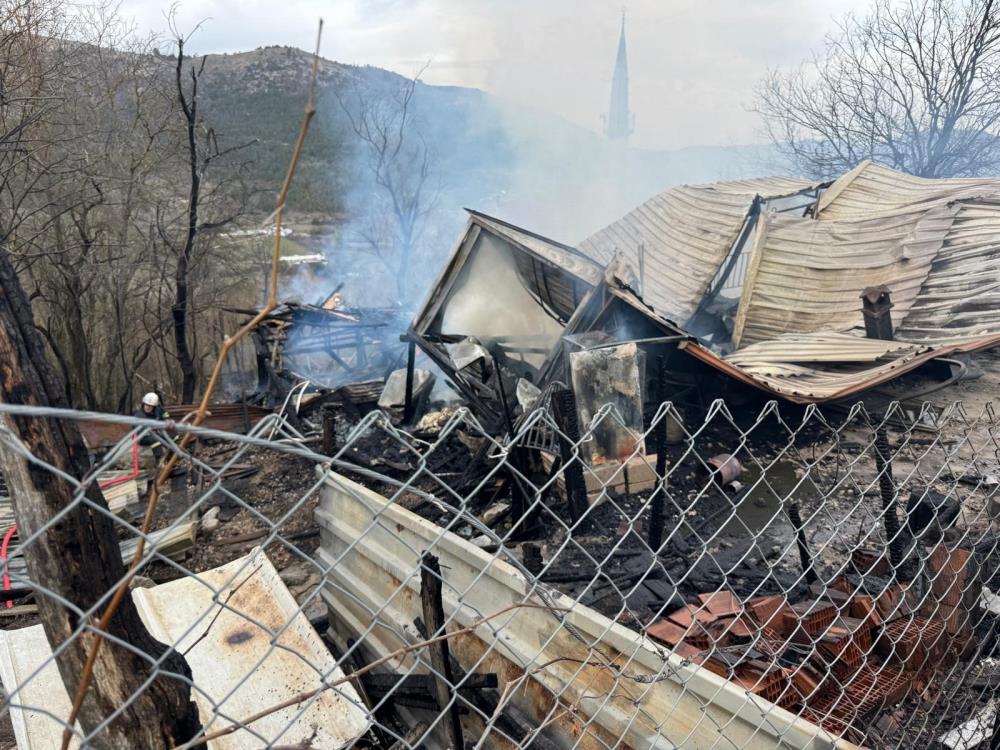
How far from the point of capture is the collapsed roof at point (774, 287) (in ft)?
21.7

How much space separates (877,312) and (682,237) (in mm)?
4174

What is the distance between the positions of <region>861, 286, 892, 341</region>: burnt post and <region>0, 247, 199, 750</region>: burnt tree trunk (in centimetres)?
754

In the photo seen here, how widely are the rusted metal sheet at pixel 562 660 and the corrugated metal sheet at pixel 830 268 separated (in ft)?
23.6

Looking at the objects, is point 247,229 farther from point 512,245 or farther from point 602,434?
point 602,434

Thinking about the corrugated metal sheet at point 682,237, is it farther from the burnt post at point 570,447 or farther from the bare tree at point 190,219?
the bare tree at point 190,219

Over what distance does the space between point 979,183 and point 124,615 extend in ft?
36.8

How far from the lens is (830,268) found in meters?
8.82

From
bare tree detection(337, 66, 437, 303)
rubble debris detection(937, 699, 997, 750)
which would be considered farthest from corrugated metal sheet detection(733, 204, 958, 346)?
bare tree detection(337, 66, 437, 303)

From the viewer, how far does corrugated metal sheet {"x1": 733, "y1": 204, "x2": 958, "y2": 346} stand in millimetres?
8141

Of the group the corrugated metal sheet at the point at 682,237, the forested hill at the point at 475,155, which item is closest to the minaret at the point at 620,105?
the forested hill at the point at 475,155

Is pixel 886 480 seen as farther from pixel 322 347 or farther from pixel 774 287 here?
pixel 322 347

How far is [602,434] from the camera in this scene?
588cm

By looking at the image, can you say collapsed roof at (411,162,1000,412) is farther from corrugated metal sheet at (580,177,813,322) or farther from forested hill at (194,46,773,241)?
forested hill at (194,46,773,241)

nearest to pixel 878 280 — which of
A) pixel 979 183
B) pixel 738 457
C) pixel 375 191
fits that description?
pixel 979 183
